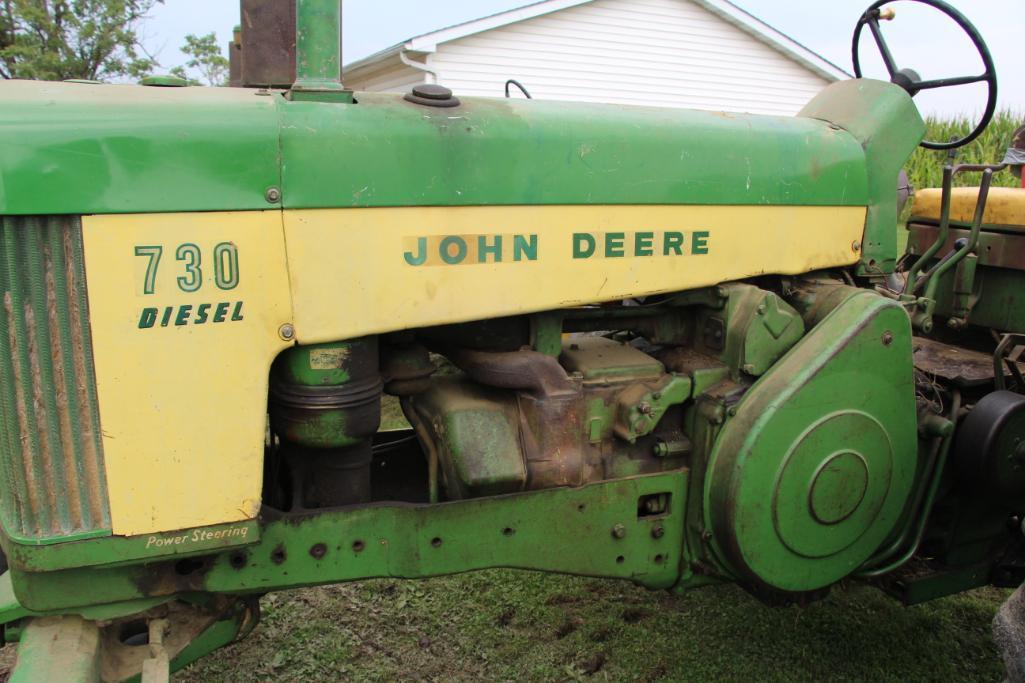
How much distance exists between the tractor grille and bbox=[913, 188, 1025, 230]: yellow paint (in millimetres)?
2608

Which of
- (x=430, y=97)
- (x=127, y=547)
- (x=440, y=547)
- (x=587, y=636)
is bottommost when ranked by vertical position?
(x=587, y=636)

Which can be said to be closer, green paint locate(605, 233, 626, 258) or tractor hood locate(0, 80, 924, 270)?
tractor hood locate(0, 80, 924, 270)

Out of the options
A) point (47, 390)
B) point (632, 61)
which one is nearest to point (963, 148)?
point (632, 61)

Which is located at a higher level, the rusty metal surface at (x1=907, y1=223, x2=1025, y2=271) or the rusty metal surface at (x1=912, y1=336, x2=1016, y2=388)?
the rusty metal surface at (x1=907, y1=223, x2=1025, y2=271)

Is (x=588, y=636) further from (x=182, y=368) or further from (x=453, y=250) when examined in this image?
(x=182, y=368)

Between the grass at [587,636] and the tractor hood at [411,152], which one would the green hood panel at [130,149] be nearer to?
the tractor hood at [411,152]

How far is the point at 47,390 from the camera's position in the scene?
5.44ft

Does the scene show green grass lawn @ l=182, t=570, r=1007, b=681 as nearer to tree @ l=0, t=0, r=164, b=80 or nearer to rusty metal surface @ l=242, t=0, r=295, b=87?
rusty metal surface @ l=242, t=0, r=295, b=87

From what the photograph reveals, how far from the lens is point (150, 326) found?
1.66 m

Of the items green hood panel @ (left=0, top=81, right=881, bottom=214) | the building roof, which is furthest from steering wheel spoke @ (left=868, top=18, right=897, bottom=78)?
the building roof

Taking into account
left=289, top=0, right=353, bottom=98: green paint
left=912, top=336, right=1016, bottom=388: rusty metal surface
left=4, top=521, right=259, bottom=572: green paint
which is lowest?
left=4, top=521, right=259, bottom=572: green paint

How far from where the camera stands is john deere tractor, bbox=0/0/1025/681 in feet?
5.43

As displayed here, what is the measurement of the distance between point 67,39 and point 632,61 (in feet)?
33.6

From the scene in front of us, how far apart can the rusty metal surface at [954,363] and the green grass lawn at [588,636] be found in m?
0.74
